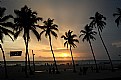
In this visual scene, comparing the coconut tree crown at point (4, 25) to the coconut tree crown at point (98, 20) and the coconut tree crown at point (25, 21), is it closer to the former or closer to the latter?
the coconut tree crown at point (25, 21)

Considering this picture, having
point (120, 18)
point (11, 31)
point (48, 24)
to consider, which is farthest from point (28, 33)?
point (120, 18)

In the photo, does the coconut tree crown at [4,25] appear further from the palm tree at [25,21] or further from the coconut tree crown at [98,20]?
the coconut tree crown at [98,20]

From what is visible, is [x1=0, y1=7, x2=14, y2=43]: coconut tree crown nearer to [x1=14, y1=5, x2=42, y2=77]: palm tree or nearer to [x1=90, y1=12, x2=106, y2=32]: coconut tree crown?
[x1=14, y1=5, x2=42, y2=77]: palm tree

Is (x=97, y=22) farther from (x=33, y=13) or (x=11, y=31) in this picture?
(x=11, y=31)

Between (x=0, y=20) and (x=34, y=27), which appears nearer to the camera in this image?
(x=0, y=20)

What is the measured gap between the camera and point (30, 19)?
3856cm

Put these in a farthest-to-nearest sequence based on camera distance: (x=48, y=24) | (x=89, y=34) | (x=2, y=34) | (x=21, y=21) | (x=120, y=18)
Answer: (x=89, y=34) < (x=48, y=24) < (x=120, y=18) < (x=21, y=21) < (x=2, y=34)

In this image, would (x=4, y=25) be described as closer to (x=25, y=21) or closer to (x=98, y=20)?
(x=25, y=21)

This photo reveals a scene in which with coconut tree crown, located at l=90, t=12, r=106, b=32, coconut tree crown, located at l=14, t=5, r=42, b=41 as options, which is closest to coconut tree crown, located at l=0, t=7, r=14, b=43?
coconut tree crown, located at l=14, t=5, r=42, b=41

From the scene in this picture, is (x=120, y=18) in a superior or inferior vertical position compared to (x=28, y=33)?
superior

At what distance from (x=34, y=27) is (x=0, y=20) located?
6.97m

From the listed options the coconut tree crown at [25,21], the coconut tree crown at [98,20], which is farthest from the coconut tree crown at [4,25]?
the coconut tree crown at [98,20]

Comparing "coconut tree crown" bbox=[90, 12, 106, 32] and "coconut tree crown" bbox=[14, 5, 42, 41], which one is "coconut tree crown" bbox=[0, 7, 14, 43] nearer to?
"coconut tree crown" bbox=[14, 5, 42, 41]

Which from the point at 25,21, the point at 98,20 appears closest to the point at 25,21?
the point at 25,21
